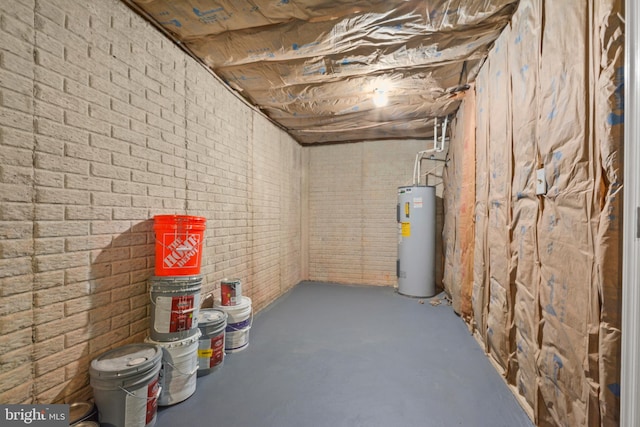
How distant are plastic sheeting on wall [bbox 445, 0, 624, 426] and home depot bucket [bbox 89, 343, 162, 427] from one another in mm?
2134

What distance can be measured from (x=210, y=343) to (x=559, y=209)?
2413 millimetres

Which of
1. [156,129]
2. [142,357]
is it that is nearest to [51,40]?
[156,129]

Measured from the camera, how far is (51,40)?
54.3 inches

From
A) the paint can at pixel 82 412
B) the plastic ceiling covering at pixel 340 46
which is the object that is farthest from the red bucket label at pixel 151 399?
the plastic ceiling covering at pixel 340 46

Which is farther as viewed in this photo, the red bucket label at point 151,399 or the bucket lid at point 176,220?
the bucket lid at point 176,220

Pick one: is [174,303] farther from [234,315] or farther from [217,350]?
[234,315]

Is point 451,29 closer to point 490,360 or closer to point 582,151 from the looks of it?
point 582,151

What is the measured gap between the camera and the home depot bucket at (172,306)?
1737 mm

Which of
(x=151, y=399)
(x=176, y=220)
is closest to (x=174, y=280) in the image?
(x=176, y=220)

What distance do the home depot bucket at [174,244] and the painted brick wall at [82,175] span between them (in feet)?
0.71

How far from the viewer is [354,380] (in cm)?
199

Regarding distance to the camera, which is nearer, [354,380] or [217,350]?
[354,380]

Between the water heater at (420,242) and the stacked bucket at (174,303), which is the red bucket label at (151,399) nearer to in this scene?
the stacked bucket at (174,303)

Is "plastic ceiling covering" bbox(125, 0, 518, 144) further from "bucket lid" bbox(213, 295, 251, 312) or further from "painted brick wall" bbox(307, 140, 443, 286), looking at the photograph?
"bucket lid" bbox(213, 295, 251, 312)
